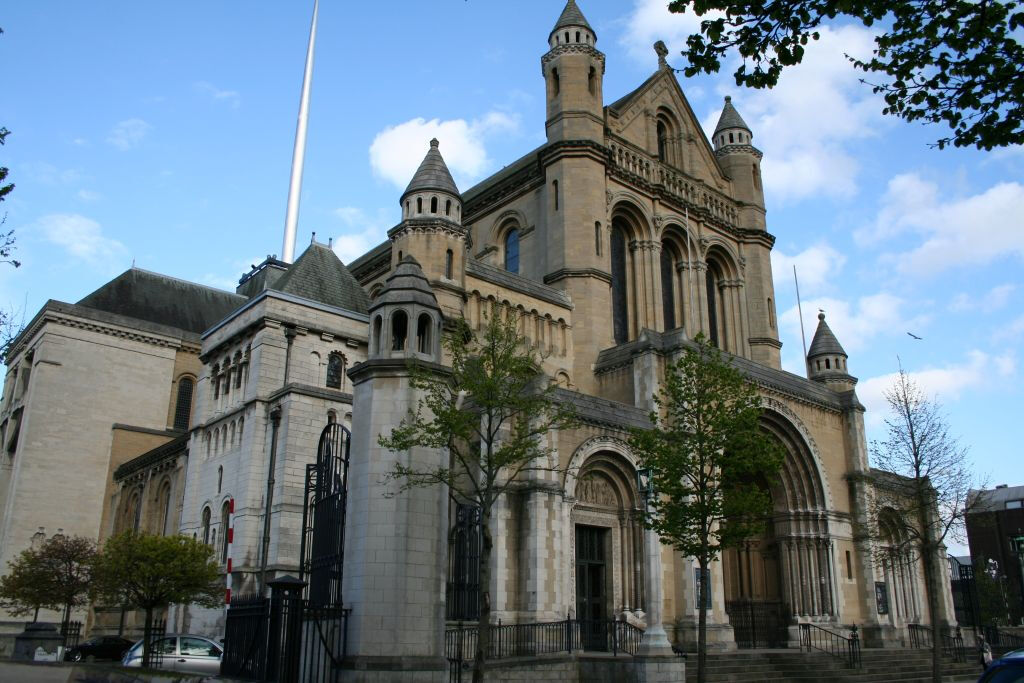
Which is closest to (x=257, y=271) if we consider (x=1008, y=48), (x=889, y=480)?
(x=889, y=480)

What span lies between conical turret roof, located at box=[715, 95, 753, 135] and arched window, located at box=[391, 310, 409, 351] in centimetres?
3637

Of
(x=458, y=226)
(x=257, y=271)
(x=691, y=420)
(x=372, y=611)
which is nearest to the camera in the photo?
(x=372, y=611)

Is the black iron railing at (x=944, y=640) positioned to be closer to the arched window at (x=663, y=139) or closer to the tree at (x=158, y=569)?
the arched window at (x=663, y=139)

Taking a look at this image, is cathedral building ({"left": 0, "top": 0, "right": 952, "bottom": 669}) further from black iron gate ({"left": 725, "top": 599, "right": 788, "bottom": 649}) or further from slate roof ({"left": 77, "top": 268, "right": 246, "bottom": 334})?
slate roof ({"left": 77, "top": 268, "right": 246, "bottom": 334})

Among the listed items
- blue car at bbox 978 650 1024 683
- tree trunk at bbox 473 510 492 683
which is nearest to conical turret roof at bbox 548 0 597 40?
tree trunk at bbox 473 510 492 683

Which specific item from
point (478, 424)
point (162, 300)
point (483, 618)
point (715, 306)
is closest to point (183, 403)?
point (162, 300)

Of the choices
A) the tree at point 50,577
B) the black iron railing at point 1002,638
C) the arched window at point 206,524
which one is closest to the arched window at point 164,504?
the tree at point 50,577

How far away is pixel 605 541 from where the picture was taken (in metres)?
27.4

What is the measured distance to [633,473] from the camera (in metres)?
28.1

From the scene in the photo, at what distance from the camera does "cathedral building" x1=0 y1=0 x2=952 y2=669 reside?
635 inches

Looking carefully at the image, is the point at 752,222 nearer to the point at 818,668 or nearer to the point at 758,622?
the point at 758,622

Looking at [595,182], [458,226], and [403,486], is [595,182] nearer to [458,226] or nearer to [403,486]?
[458,226]

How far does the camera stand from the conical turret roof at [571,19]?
38.9m

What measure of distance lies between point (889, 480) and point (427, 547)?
2891cm
